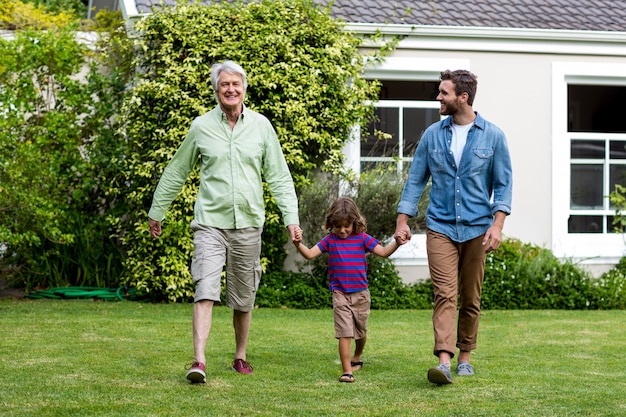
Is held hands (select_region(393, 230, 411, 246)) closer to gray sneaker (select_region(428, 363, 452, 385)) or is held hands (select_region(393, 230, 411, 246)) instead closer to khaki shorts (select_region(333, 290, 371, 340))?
khaki shorts (select_region(333, 290, 371, 340))

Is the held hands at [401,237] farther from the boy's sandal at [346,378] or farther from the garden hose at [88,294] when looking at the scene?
the garden hose at [88,294]

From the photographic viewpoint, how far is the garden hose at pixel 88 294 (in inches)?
438

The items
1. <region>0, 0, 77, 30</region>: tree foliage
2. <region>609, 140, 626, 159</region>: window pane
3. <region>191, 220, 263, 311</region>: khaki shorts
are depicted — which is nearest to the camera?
<region>191, 220, 263, 311</region>: khaki shorts

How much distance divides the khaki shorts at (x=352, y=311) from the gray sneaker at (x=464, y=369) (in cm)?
64

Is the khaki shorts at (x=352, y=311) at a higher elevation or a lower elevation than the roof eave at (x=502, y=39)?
lower

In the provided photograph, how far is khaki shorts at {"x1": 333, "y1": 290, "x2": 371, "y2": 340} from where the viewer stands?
243 inches

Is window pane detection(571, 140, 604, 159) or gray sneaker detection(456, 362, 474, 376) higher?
window pane detection(571, 140, 604, 159)

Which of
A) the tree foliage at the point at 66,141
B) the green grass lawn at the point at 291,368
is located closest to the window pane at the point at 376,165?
the green grass lawn at the point at 291,368

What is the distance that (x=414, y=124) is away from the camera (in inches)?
465

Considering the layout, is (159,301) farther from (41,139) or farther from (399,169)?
(399,169)

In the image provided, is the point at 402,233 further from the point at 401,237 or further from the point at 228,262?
the point at 228,262

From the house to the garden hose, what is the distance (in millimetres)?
2907

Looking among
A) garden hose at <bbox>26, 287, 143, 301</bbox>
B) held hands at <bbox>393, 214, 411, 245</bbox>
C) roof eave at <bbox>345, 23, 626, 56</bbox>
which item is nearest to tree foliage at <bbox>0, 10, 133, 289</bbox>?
garden hose at <bbox>26, 287, 143, 301</bbox>

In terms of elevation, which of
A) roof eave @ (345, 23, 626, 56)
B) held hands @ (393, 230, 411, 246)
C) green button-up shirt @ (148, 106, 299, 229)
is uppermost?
roof eave @ (345, 23, 626, 56)
